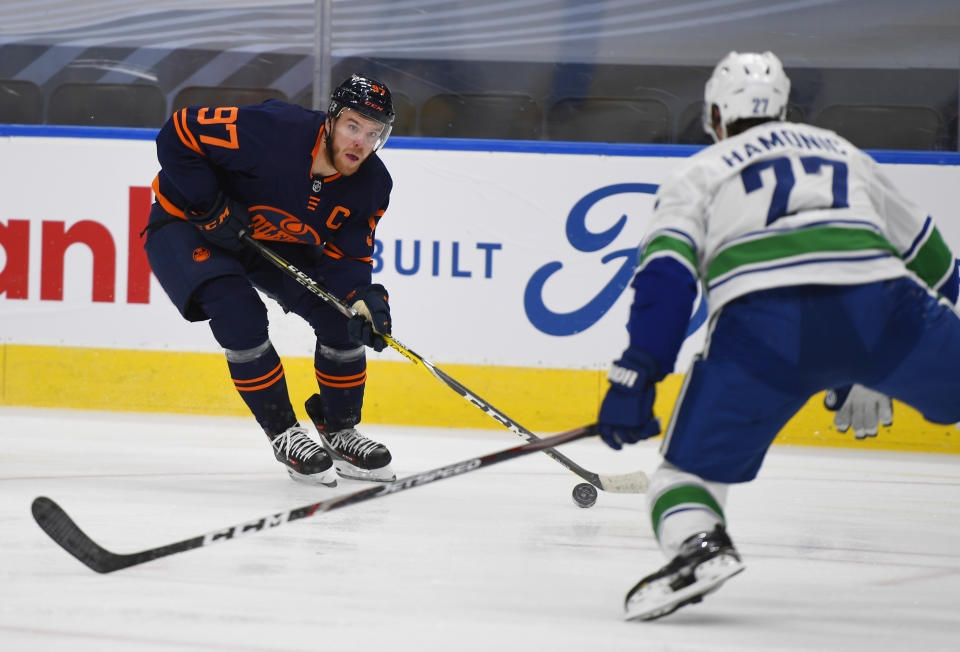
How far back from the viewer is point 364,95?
2740mm

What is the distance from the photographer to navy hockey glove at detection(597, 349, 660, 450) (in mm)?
1617

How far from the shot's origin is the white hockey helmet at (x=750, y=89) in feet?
5.88

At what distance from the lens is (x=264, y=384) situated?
9.39 feet

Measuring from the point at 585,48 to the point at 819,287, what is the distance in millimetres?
2893

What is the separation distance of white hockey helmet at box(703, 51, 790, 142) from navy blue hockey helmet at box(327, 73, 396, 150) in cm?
110

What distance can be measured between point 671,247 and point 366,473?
154cm

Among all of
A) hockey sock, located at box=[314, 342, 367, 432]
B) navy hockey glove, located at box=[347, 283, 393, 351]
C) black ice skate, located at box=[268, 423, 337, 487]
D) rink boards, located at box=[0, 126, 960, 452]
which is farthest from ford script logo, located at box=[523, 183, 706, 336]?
black ice skate, located at box=[268, 423, 337, 487]

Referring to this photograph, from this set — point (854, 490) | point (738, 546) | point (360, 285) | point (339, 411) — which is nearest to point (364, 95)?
point (360, 285)

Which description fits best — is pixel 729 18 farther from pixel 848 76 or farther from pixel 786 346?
pixel 786 346

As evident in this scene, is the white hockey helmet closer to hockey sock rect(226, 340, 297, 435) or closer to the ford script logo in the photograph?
hockey sock rect(226, 340, 297, 435)

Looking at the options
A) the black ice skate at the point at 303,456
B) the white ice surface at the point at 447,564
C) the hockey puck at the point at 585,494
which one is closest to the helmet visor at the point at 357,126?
the black ice skate at the point at 303,456

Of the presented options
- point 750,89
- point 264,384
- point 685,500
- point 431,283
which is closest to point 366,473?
point 264,384

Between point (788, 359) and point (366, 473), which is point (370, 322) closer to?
point (366, 473)

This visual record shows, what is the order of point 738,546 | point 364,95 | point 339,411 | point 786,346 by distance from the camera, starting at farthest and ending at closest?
point 339,411, point 364,95, point 738,546, point 786,346
